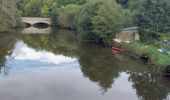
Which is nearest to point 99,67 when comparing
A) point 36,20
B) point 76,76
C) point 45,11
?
point 76,76

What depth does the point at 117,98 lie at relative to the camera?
95.2 ft

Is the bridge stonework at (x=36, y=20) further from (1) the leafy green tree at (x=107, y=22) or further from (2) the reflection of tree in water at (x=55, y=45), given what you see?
(1) the leafy green tree at (x=107, y=22)

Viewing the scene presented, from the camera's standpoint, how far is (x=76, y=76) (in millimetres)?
35656

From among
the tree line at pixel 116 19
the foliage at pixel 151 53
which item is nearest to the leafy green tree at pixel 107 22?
the tree line at pixel 116 19

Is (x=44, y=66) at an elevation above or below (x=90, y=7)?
below

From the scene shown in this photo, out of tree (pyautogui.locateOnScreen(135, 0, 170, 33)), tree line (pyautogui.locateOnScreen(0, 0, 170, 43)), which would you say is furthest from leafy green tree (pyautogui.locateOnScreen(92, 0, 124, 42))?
tree (pyautogui.locateOnScreen(135, 0, 170, 33))

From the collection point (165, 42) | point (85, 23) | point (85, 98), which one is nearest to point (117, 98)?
point (85, 98)

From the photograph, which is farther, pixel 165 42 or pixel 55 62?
pixel 165 42

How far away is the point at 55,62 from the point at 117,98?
15023mm

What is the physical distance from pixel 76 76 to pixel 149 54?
9831 millimetres

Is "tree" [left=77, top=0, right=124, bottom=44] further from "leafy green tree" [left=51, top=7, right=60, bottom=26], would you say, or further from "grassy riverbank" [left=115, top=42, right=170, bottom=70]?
"leafy green tree" [left=51, top=7, right=60, bottom=26]

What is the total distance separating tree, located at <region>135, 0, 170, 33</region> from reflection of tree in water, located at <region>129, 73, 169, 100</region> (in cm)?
1565

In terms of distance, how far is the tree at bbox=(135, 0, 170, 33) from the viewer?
50.5 meters

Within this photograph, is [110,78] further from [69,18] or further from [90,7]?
[69,18]
